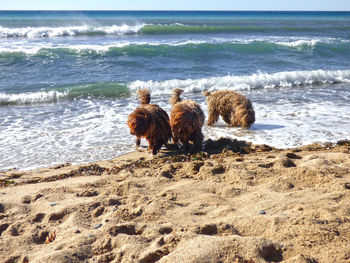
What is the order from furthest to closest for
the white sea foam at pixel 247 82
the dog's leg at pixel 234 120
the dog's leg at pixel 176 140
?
the white sea foam at pixel 247 82
the dog's leg at pixel 234 120
the dog's leg at pixel 176 140

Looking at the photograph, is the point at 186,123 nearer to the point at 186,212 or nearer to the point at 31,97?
the point at 186,212

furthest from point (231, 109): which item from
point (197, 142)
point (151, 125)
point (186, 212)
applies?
point (186, 212)

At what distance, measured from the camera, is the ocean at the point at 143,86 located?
689cm

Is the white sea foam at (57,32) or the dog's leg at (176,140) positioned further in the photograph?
the white sea foam at (57,32)

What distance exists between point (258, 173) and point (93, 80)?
10.3m

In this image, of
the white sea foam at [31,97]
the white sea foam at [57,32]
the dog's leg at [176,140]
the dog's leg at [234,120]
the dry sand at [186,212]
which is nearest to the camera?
the dry sand at [186,212]

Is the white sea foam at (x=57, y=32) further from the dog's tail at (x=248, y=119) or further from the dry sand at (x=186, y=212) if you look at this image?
the dry sand at (x=186, y=212)

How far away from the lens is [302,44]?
72.2 ft

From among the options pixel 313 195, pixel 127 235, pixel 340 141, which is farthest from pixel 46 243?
pixel 340 141

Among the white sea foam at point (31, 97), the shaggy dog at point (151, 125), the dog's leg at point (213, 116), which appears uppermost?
the shaggy dog at point (151, 125)

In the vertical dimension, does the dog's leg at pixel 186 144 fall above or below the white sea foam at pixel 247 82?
below

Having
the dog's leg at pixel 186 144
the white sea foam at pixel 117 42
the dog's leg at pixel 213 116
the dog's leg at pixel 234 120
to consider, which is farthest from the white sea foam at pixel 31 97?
the white sea foam at pixel 117 42

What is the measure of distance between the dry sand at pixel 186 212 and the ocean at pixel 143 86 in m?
1.54

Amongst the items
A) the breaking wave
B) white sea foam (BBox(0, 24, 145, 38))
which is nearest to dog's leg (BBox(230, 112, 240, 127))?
the breaking wave
